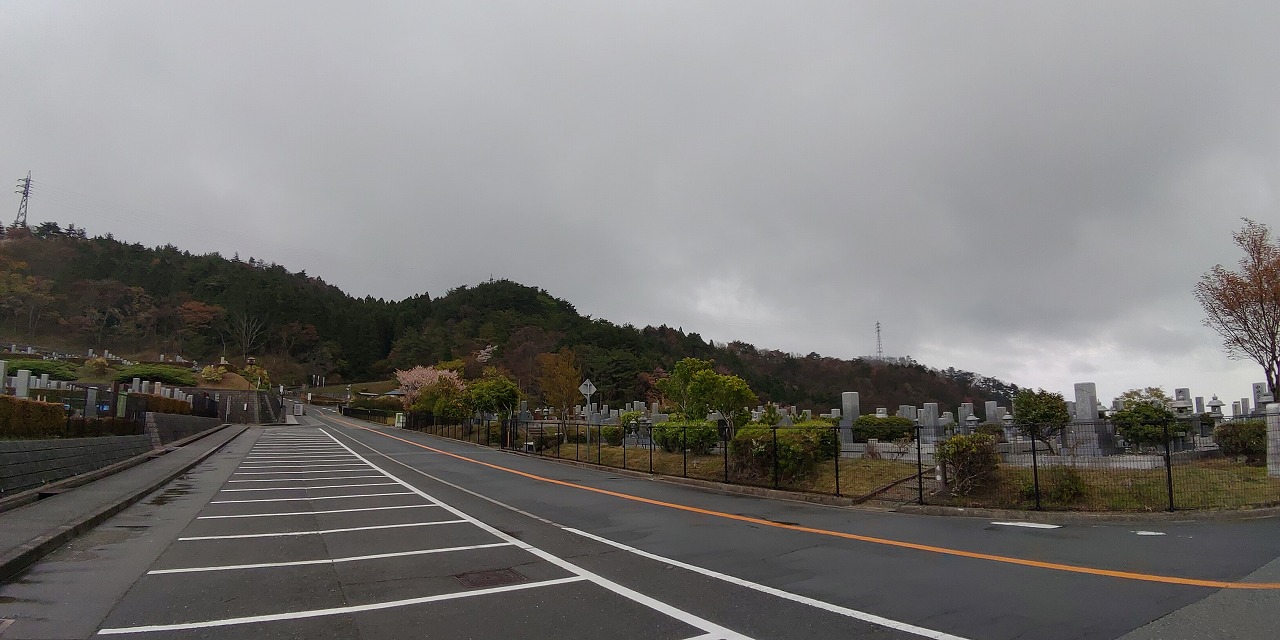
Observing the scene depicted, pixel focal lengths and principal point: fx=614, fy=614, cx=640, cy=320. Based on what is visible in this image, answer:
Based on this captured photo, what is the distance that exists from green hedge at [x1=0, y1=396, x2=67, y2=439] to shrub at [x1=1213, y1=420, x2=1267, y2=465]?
27.6 meters

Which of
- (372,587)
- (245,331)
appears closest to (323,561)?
(372,587)

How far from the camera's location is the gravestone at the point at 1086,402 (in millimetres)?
20141

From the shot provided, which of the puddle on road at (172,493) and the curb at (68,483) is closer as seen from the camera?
the curb at (68,483)


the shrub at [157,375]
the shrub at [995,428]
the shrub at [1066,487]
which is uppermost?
the shrub at [157,375]

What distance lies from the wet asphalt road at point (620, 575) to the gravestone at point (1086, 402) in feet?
38.4

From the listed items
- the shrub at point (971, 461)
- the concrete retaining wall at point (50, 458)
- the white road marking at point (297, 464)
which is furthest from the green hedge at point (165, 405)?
the shrub at point (971, 461)

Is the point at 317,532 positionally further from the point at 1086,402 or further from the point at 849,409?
the point at 1086,402

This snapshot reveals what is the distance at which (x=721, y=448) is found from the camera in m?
20.8

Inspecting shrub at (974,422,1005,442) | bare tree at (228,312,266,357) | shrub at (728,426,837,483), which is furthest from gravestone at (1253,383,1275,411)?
bare tree at (228,312,266,357)

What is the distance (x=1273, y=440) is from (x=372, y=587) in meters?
17.2

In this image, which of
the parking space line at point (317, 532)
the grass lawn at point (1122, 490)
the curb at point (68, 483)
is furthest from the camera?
the grass lawn at point (1122, 490)

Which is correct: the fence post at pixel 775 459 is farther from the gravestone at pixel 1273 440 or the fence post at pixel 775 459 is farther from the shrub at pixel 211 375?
the shrub at pixel 211 375

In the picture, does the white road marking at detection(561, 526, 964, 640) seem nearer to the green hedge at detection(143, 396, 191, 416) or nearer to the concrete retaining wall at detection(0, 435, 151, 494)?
the concrete retaining wall at detection(0, 435, 151, 494)

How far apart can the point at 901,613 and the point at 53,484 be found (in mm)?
15744
